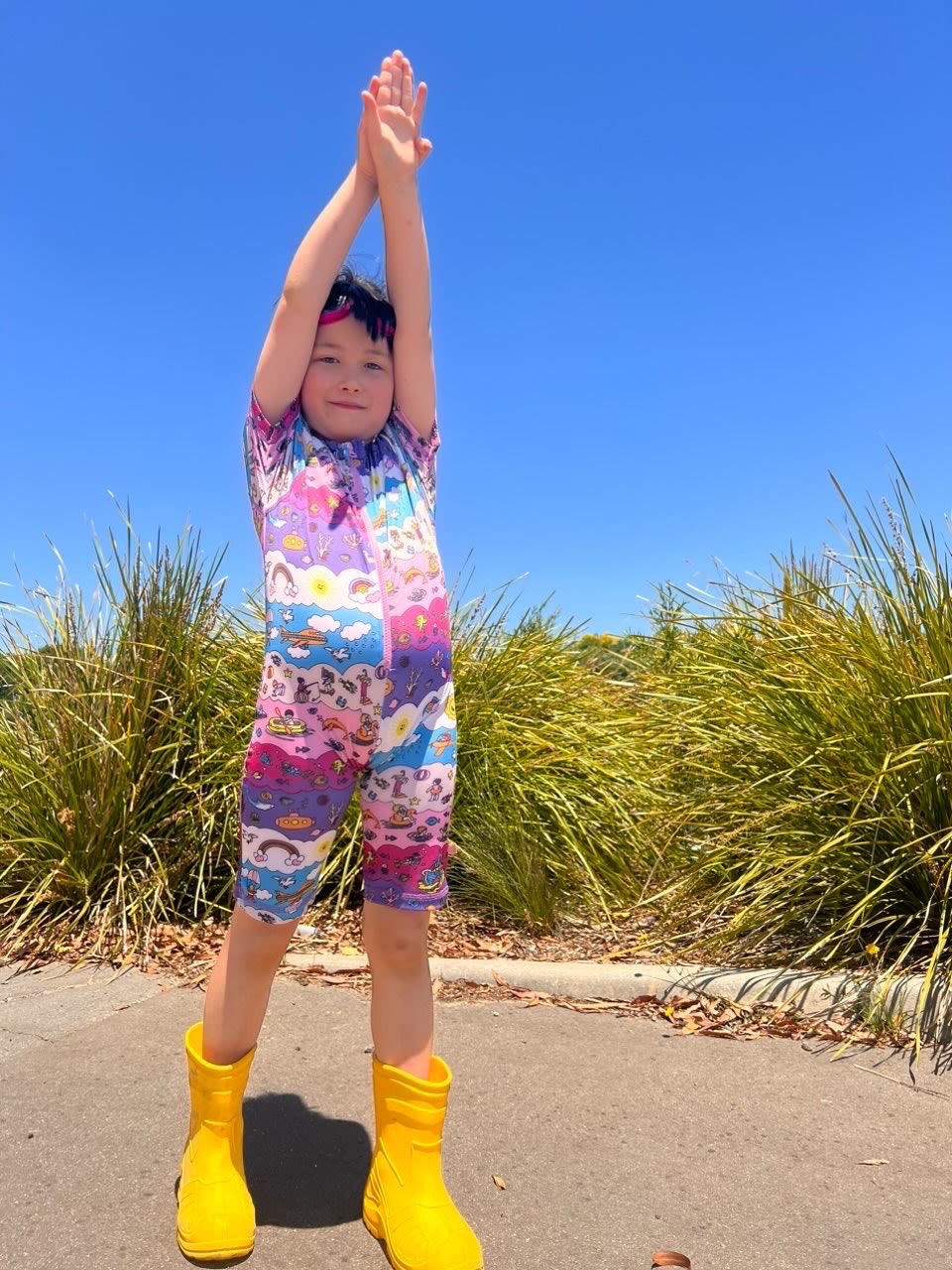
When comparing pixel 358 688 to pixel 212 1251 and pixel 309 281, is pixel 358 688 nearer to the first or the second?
pixel 309 281

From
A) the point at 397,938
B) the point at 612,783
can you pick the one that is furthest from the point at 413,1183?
the point at 612,783

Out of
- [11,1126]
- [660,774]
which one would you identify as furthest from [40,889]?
[660,774]

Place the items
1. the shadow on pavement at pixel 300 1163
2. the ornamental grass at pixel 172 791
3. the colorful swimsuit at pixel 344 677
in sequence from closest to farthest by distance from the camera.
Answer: the colorful swimsuit at pixel 344 677, the shadow on pavement at pixel 300 1163, the ornamental grass at pixel 172 791

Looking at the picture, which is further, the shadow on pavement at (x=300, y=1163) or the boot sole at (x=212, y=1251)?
the shadow on pavement at (x=300, y=1163)

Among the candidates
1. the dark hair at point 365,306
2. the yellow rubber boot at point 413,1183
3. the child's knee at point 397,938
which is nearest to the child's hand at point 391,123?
the dark hair at point 365,306

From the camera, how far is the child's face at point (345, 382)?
6.75 ft

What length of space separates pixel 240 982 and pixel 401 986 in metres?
0.33

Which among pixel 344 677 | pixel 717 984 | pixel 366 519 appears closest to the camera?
pixel 344 677

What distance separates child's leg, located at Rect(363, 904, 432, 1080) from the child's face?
3.23ft

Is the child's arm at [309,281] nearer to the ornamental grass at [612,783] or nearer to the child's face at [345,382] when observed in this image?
the child's face at [345,382]

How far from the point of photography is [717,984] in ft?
11.0

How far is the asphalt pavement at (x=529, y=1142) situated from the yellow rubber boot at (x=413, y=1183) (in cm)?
7

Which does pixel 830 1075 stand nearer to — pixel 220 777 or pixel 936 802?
pixel 936 802

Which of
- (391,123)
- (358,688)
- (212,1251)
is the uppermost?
(391,123)
